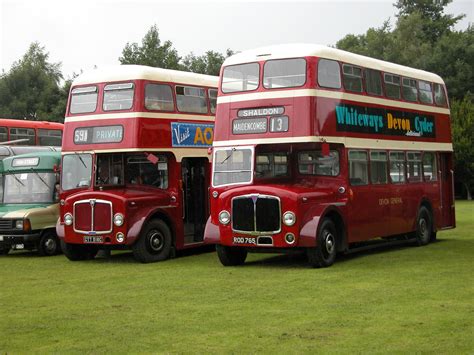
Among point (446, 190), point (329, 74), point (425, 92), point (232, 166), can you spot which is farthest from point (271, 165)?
point (446, 190)

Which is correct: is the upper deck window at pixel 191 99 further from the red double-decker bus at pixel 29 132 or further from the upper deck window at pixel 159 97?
the red double-decker bus at pixel 29 132

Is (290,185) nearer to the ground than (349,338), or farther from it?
farther from it

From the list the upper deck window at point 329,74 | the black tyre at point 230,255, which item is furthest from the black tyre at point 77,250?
the upper deck window at point 329,74

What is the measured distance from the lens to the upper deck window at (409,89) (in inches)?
825

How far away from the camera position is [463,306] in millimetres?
11328

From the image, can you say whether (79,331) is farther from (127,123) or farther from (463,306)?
(127,123)

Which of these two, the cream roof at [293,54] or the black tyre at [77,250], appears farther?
the black tyre at [77,250]

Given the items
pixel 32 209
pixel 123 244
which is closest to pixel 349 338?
pixel 123 244

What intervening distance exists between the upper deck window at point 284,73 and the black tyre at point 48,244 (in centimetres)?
752

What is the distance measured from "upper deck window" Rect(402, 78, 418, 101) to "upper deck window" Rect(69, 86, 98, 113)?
23.3 ft

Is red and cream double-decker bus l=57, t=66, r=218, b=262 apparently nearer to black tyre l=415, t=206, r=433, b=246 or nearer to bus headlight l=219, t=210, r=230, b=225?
bus headlight l=219, t=210, r=230, b=225

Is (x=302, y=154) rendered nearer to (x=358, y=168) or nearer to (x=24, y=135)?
(x=358, y=168)

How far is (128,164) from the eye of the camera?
19.5m

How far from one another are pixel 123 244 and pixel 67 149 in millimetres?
2719
